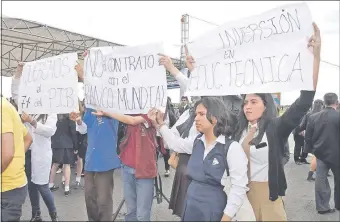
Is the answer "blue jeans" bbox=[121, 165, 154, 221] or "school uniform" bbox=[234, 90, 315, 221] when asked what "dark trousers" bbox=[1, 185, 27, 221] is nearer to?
"blue jeans" bbox=[121, 165, 154, 221]

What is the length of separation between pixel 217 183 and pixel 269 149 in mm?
426

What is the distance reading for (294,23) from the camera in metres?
2.52

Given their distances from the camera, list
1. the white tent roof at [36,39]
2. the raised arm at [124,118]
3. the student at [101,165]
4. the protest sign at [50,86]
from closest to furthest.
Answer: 1. the raised arm at [124,118]
2. the student at [101,165]
3. the protest sign at [50,86]
4. the white tent roof at [36,39]

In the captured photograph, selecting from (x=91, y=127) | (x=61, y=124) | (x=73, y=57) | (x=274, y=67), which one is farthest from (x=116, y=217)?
(x=274, y=67)

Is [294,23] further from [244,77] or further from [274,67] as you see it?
[244,77]

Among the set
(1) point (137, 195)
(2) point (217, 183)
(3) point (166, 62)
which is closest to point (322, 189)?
(1) point (137, 195)

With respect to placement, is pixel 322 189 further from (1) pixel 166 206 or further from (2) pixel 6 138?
(2) pixel 6 138

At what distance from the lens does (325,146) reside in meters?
5.21

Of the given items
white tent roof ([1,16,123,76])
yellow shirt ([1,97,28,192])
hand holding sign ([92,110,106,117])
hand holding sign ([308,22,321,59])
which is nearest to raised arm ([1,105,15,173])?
yellow shirt ([1,97,28,192])

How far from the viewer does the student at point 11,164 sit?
2750mm

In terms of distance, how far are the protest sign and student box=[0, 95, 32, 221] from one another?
0.89m

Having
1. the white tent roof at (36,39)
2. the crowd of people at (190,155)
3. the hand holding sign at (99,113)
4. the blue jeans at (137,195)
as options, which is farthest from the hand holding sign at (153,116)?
the white tent roof at (36,39)

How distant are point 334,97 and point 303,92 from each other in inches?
133

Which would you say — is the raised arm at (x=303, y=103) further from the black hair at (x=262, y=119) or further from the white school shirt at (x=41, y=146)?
the white school shirt at (x=41, y=146)
